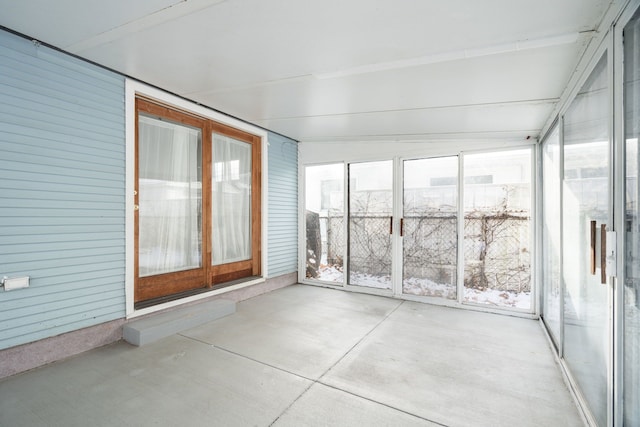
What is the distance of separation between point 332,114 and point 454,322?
3.00m

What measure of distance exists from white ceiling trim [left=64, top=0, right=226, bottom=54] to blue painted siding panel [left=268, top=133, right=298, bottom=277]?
9.22 feet

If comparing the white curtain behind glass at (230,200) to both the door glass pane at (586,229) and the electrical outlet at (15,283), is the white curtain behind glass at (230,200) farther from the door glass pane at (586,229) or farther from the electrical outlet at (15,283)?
the door glass pane at (586,229)

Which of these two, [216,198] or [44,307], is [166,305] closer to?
[44,307]

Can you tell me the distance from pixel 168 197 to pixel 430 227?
3.64m

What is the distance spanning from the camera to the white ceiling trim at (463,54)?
199 cm

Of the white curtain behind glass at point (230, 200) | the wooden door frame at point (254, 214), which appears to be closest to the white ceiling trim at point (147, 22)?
the white curtain behind glass at point (230, 200)

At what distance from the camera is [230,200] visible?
4.40 m

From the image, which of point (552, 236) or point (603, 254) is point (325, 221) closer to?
point (552, 236)

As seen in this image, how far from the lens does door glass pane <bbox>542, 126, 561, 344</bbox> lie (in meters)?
2.85

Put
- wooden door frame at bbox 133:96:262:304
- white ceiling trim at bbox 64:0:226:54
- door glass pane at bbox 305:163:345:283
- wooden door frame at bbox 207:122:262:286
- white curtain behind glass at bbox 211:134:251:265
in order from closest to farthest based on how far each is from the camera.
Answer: white ceiling trim at bbox 64:0:226:54
wooden door frame at bbox 133:96:262:304
white curtain behind glass at bbox 211:134:251:265
wooden door frame at bbox 207:122:262:286
door glass pane at bbox 305:163:345:283

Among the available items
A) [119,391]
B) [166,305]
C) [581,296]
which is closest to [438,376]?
[581,296]

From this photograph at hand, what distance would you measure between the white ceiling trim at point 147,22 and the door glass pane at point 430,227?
11.8 ft

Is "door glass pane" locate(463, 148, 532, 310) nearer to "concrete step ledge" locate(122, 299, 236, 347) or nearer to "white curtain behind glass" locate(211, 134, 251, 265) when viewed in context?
"white curtain behind glass" locate(211, 134, 251, 265)

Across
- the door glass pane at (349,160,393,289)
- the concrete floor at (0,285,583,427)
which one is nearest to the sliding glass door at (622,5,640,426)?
the concrete floor at (0,285,583,427)
